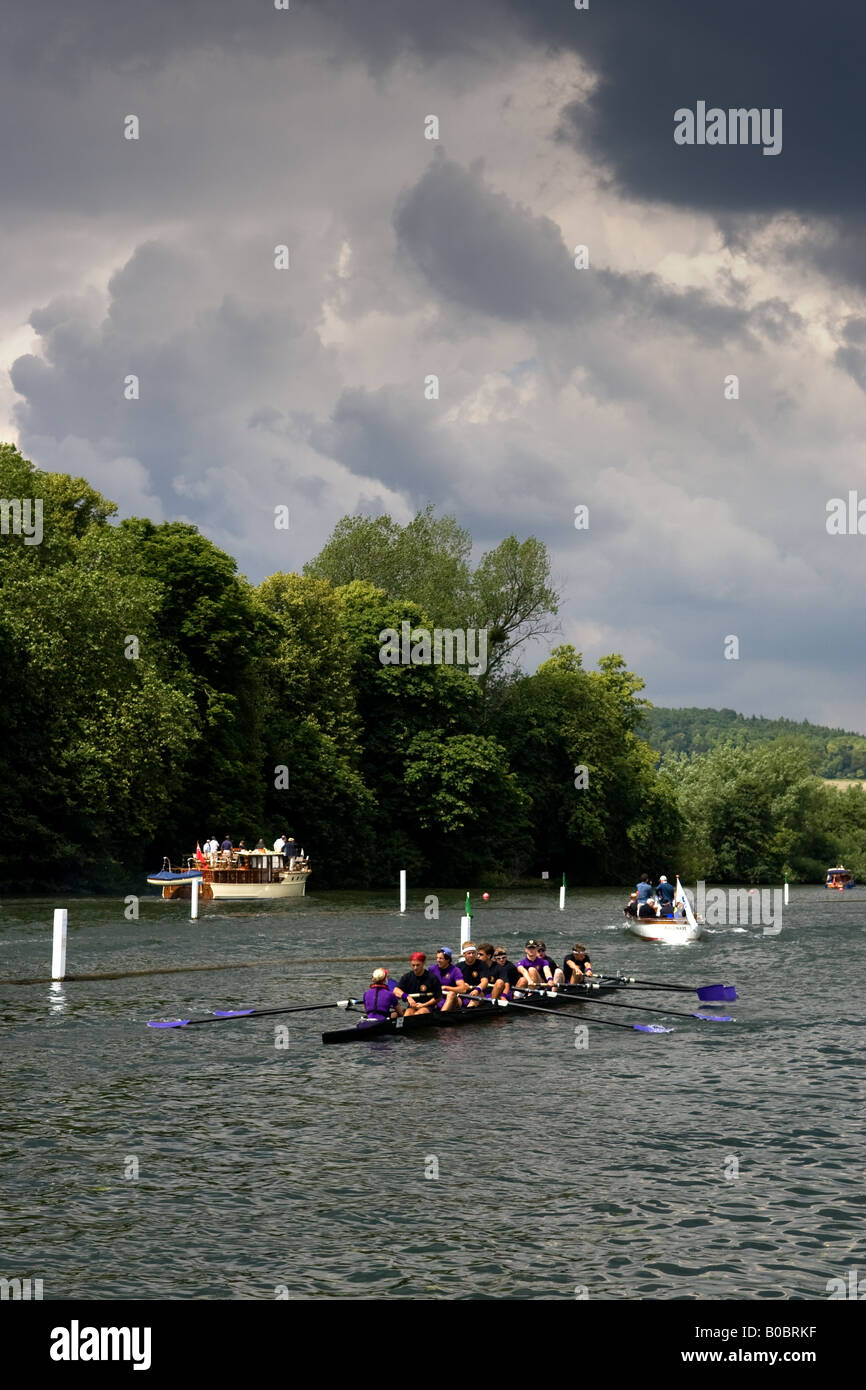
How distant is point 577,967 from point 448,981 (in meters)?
5.11

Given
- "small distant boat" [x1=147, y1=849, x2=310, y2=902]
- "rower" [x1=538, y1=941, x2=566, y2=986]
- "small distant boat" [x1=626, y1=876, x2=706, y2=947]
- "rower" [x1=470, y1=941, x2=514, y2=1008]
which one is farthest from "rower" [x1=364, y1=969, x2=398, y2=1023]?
"small distant boat" [x1=147, y1=849, x2=310, y2=902]

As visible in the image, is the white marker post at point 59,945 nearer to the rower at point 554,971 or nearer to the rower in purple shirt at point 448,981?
the rower in purple shirt at point 448,981

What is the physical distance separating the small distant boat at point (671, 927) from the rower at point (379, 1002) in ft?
84.9

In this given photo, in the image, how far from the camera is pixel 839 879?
11881cm

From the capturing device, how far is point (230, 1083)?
861 inches

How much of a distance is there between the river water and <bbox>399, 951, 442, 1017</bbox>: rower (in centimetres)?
75

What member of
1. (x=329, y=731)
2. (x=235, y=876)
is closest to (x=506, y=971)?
(x=235, y=876)

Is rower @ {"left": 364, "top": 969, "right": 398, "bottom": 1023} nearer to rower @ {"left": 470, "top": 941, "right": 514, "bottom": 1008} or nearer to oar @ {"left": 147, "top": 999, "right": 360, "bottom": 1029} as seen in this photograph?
oar @ {"left": 147, "top": 999, "right": 360, "bottom": 1029}

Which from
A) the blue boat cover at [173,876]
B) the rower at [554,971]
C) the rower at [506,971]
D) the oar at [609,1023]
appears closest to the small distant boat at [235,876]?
the blue boat cover at [173,876]

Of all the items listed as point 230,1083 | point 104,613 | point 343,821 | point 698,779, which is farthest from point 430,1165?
point 698,779

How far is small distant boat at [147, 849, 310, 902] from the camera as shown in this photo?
214 ft

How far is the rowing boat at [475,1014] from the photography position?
26375 millimetres
